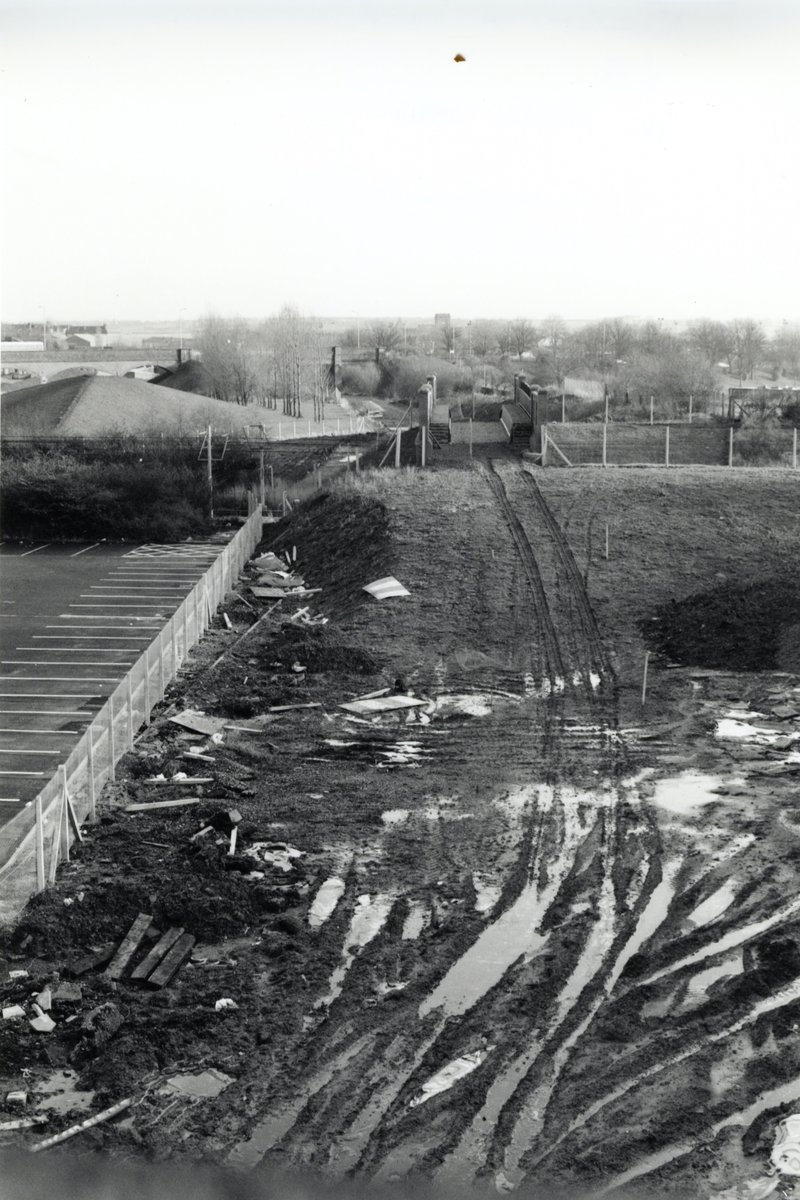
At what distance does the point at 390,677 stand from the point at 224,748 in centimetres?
458

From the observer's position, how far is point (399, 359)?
12306 cm

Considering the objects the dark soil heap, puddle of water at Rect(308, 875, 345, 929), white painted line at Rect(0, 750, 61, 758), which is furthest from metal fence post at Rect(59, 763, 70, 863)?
the dark soil heap

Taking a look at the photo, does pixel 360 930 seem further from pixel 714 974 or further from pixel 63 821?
pixel 63 821

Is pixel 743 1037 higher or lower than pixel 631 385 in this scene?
lower

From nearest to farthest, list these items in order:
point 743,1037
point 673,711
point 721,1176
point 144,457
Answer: point 721,1176 → point 743,1037 → point 673,711 → point 144,457

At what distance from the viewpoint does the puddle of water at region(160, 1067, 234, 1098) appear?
10.9 m

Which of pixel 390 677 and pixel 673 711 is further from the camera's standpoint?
pixel 390 677

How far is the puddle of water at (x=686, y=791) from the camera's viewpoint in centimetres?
1767

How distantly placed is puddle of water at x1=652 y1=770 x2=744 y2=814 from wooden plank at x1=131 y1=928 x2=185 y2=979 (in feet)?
23.8

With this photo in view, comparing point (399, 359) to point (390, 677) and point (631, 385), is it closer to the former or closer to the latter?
point (631, 385)

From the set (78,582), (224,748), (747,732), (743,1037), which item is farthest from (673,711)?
(78,582)

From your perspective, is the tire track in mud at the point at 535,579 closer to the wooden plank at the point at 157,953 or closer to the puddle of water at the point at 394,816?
the puddle of water at the point at 394,816

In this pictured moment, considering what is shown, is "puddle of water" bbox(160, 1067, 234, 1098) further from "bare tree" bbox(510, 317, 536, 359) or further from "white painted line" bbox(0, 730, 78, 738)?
"bare tree" bbox(510, 317, 536, 359)

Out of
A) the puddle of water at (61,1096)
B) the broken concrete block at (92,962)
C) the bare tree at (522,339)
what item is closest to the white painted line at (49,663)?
the broken concrete block at (92,962)
